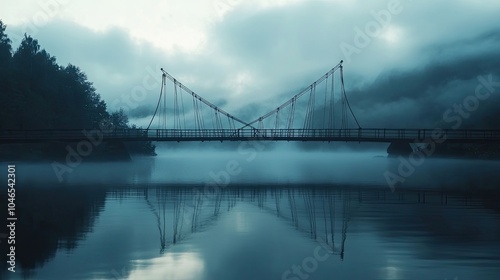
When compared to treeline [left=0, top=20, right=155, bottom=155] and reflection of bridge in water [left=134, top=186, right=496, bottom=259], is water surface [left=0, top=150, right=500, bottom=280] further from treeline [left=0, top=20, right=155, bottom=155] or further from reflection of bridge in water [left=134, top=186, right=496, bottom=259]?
treeline [left=0, top=20, right=155, bottom=155]

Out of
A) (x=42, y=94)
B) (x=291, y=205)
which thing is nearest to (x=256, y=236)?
(x=291, y=205)

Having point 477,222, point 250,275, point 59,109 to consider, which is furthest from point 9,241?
point 59,109

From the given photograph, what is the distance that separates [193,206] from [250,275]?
23529 mm

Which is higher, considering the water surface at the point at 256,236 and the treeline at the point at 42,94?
the treeline at the point at 42,94

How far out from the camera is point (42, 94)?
5335 inches

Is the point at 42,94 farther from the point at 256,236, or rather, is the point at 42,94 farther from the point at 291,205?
the point at 256,236

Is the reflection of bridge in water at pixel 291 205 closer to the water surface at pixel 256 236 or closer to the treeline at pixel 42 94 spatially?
the water surface at pixel 256 236

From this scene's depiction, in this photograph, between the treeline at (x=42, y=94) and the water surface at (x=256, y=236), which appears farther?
the treeline at (x=42, y=94)

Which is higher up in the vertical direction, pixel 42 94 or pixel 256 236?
pixel 42 94

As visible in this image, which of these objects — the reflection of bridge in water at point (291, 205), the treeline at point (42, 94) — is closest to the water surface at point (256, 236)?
the reflection of bridge in water at point (291, 205)

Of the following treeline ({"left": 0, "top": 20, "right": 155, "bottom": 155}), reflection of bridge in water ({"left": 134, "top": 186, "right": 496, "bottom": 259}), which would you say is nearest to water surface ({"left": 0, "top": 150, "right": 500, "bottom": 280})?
reflection of bridge in water ({"left": 134, "top": 186, "right": 496, "bottom": 259})

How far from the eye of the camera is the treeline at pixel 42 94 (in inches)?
4530

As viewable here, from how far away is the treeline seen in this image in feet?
378

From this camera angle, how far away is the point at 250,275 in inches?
888
